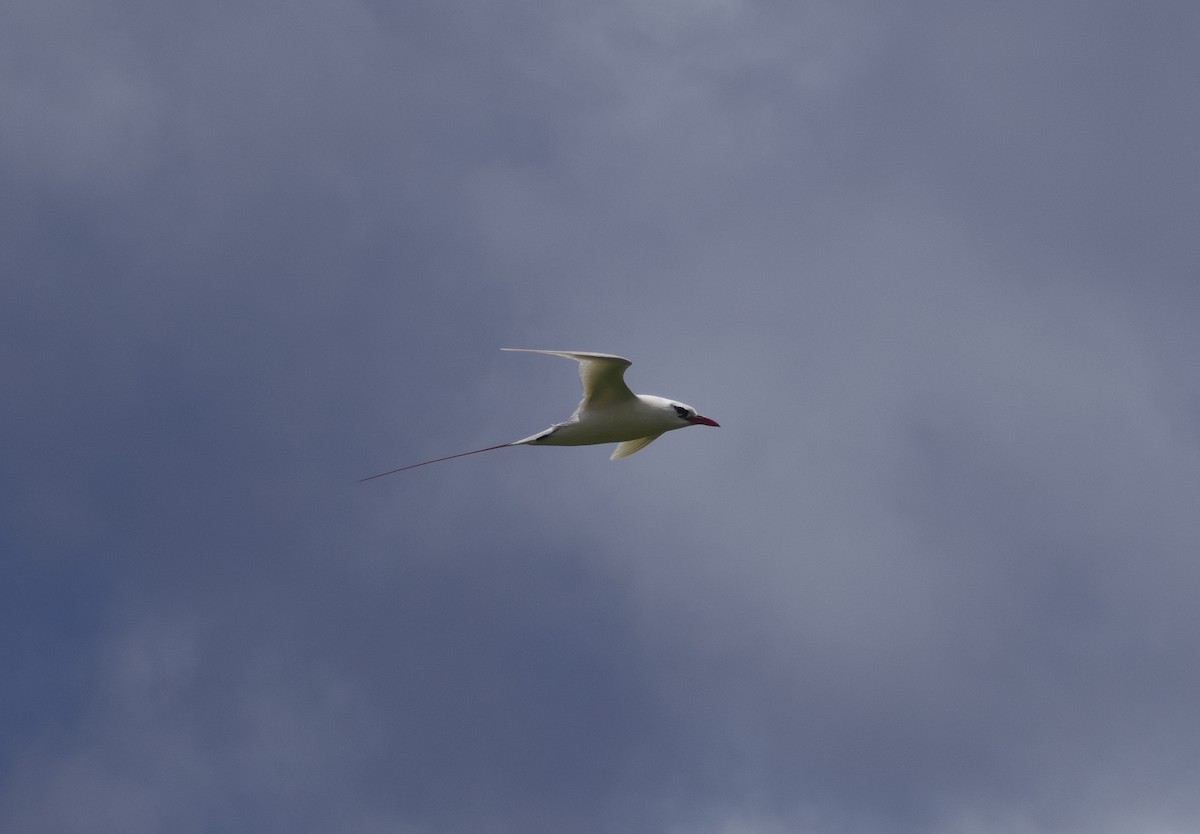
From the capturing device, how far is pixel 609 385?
3528cm

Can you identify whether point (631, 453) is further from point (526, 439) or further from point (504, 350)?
point (504, 350)

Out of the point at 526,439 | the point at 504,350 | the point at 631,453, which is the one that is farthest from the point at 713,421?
the point at 504,350

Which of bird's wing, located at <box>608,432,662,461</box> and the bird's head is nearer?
the bird's head

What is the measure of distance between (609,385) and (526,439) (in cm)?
224

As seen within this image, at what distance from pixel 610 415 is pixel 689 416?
113 inches

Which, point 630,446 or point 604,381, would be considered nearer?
point 604,381

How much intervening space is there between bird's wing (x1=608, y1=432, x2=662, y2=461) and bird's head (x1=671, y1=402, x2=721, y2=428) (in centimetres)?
162

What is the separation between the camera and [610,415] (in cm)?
3609

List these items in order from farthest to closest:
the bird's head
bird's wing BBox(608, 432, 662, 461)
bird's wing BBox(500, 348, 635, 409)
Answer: bird's wing BBox(608, 432, 662, 461)
the bird's head
bird's wing BBox(500, 348, 635, 409)

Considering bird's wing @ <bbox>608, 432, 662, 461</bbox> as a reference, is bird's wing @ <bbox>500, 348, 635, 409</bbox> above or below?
below

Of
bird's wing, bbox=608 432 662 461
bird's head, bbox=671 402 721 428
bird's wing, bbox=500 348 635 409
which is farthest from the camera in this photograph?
bird's wing, bbox=608 432 662 461

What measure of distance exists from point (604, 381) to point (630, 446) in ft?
17.6

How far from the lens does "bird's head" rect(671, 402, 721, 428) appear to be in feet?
124

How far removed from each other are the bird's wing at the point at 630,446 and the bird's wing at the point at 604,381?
3.98 m
